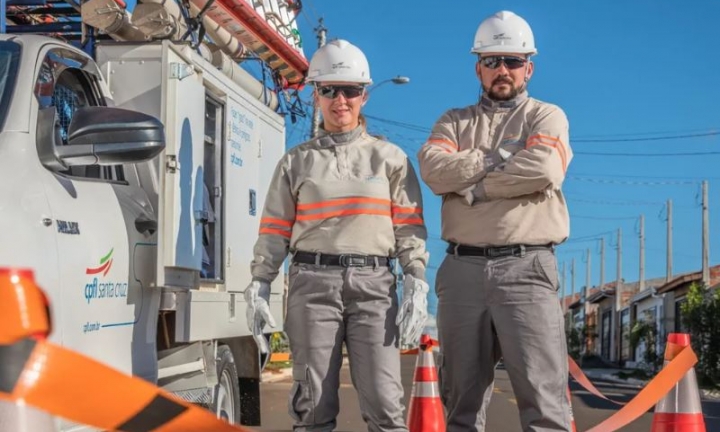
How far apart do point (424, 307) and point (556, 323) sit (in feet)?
1.90

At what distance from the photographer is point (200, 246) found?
5.95m

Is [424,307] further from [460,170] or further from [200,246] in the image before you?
[200,246]

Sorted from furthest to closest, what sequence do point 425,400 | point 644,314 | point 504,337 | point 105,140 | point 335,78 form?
point 644,314
point 425,400
point 335,78
point 504,337
point 105,140

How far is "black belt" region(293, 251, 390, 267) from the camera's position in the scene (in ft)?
15.5

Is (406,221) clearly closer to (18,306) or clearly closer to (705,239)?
(18,306)

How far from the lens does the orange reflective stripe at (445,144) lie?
485 centimetres

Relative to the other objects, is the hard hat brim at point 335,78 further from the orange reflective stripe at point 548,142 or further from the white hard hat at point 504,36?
the orange reflective stripe at point 548,142

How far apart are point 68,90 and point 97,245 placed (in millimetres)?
1032

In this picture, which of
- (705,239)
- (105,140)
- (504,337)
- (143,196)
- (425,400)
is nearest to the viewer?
(105,140)

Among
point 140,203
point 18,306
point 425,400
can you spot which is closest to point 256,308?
point 140,203

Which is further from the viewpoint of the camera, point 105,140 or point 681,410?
point 681,410

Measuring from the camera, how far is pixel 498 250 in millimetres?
4613

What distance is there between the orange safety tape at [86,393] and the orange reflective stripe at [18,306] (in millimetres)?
36

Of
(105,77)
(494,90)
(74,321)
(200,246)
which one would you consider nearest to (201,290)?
(200,246)
